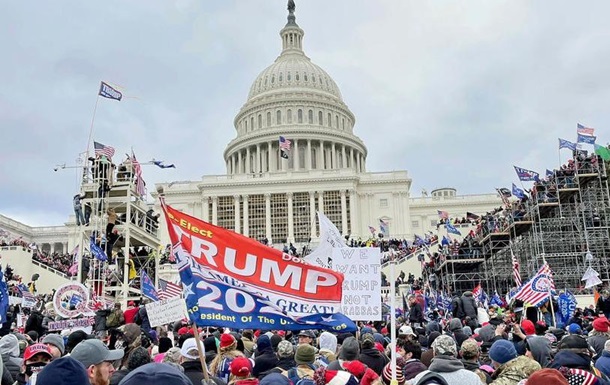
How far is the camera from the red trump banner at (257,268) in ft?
21.2

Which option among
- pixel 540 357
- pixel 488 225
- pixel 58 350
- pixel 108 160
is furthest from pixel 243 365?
pixel 488 225

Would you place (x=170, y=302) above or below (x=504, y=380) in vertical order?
above

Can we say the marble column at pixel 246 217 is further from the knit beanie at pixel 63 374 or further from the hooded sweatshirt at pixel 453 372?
the knit beanie at pixel 63 374

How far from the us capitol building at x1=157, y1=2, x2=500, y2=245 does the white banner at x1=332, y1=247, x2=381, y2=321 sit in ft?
197

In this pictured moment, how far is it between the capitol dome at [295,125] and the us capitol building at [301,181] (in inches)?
5.8

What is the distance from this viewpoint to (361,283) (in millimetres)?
9844

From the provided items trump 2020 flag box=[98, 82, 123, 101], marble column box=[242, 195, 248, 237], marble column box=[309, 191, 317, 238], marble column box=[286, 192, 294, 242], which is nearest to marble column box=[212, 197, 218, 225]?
marble column box=[242, 195, 248, 237]

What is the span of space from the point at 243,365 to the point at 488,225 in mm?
37004

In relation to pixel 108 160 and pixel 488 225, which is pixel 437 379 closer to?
pixel 108 160

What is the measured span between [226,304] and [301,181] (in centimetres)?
6639

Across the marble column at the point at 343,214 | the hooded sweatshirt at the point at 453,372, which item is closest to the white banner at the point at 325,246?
the hooded sweatshirt at the point at 453,372

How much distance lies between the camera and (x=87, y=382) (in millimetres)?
3330

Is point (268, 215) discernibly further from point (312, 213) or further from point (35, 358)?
point (35, 358)

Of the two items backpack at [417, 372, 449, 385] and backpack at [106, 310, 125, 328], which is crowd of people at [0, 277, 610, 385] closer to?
backpack at [417, 372, 449, 385]
